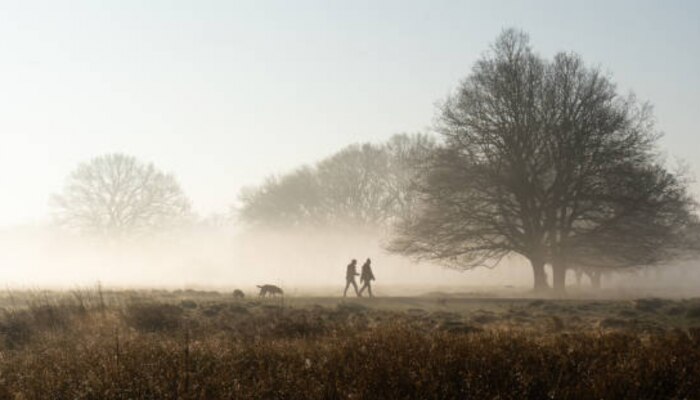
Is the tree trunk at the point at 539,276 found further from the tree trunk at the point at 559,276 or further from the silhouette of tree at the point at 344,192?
the silhouette of tree at the point at 344,192

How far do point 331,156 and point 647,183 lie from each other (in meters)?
41.0

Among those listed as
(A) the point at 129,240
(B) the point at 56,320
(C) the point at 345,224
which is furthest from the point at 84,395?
(A) the point at 129,240

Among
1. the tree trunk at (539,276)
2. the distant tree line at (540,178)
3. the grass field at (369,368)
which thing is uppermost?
the distant tree line at (540,178)

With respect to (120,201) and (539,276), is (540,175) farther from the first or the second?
(120,201)

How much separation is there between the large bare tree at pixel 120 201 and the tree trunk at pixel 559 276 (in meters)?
43.4

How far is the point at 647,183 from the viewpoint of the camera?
26.5 metres

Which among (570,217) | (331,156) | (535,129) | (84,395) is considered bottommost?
(84,395)

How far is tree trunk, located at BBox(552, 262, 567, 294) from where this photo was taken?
2980 cm

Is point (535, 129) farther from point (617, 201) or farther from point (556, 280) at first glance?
point (556, 280)

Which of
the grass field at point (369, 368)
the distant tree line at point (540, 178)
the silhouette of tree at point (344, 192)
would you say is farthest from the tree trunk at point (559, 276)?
the silhouette of tree at point (344, 192)

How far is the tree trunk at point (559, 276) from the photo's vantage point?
29.8 m

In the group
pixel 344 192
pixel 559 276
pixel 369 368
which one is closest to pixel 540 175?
pixel 559 276

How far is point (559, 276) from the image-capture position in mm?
30203

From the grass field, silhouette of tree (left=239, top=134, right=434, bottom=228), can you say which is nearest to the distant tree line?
the grass field
